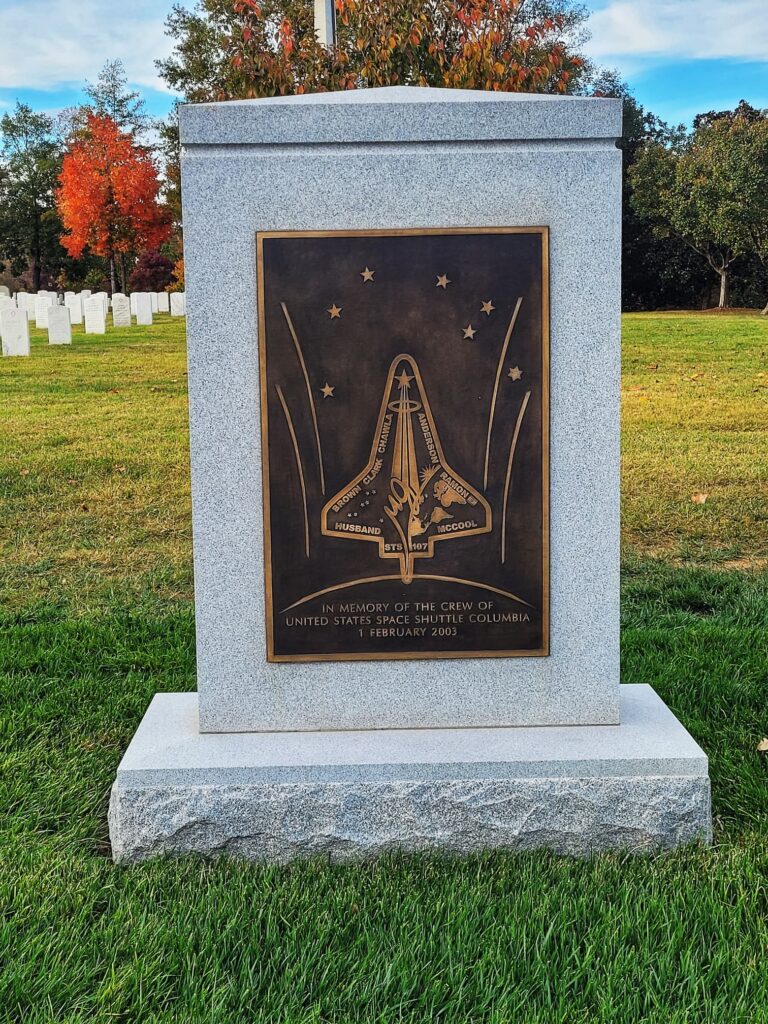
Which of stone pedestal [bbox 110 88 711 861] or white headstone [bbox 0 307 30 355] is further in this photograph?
white headstone [bbox 0 307 30 355]

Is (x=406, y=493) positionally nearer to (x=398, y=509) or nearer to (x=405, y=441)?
(x=398, y=509)

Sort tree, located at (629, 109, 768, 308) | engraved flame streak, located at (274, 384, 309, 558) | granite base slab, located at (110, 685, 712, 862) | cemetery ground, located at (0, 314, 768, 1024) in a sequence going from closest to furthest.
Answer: cemetery ground, located at (0, 314, 768, 1024)
granite base slab, located at (110, 685, 712, 862)
engraved flame streak, located at (274, 384, 309, 558)
tree, located at (629, 109, 768, 308)

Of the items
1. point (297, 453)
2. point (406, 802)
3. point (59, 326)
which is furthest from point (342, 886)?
point (59, 326)

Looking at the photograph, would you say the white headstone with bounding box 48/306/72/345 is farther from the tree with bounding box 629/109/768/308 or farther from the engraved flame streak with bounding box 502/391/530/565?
the tree with bounding box 629/109/768/308

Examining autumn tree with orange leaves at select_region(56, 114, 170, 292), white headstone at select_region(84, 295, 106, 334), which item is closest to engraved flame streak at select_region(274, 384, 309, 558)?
white headstone at select_region(84, 295, 106, 334)

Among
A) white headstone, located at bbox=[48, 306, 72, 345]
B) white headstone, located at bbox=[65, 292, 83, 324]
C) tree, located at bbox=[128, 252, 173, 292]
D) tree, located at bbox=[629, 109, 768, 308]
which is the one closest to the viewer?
white headstone, located at bbox=[48, 306, 72, 345]

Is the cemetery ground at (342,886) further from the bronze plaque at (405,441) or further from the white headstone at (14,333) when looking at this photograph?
the white headstone at (14,333)


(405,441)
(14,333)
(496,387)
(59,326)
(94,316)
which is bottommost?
(405,441)

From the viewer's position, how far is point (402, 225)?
316 centimetres

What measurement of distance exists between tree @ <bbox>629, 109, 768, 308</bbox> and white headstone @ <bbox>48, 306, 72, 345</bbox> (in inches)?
777

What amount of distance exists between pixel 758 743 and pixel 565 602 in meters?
1.04

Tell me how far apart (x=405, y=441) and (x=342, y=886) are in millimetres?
1284

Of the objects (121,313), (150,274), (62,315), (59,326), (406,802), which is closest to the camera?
(406,802)

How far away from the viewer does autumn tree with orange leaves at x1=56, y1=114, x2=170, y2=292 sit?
38719mm
